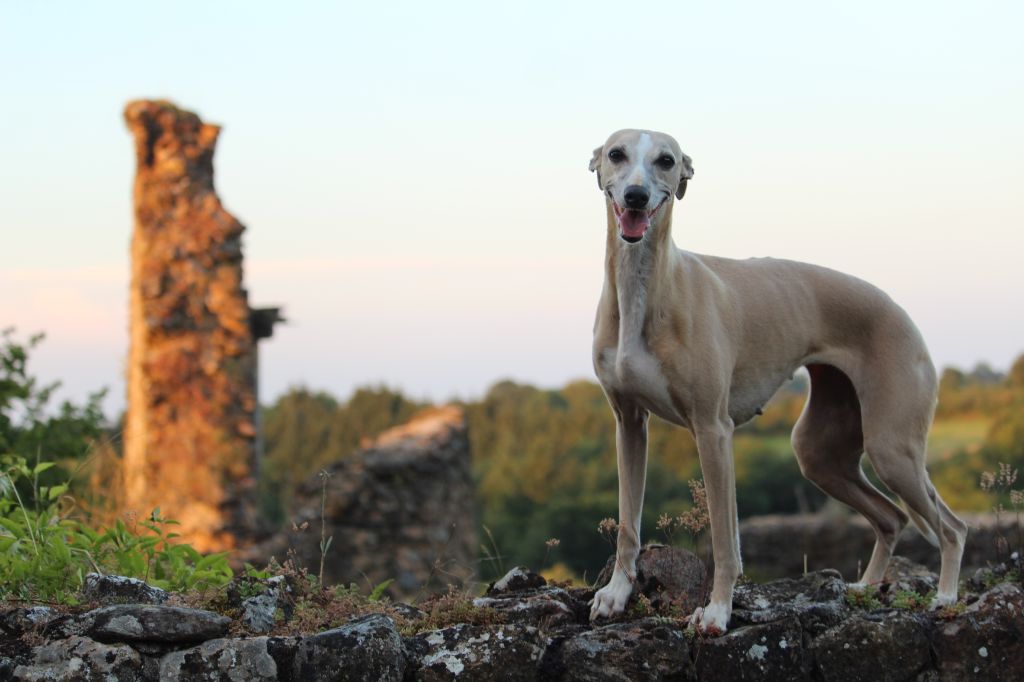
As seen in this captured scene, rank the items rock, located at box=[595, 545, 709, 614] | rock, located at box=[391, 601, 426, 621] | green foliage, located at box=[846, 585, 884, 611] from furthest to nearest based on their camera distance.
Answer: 1. green foliage, located at box=[846, 585, 884, 611]
2. rock, located at box=[595, 545, 709, 614]
3. rock, located at box=[391, 601, 426, 621]

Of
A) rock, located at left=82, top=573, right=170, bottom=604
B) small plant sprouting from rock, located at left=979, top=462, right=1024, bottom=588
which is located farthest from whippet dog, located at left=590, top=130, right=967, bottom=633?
rock, located at left=82, top=573, right=170, bottom=604

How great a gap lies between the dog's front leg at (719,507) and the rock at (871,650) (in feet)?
1.48

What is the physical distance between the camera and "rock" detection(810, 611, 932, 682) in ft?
16.6

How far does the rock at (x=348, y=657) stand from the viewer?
180 inches

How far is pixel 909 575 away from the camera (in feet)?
22.0

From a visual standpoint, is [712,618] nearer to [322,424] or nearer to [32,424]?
[32,424]

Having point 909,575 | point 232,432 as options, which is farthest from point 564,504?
point 909,575

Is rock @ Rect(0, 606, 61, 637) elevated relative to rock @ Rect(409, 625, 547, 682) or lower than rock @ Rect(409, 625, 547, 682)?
elevated

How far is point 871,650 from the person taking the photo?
5094 mm

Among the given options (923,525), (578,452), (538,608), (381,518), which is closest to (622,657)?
(538,608)

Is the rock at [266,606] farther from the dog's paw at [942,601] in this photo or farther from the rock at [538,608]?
the dog's paw at [942,601]

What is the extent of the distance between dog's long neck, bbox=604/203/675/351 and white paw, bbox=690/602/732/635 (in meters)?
1.15

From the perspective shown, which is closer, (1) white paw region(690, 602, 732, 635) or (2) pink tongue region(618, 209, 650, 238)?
(2) pink tongue region(618, 209, 650, 238)

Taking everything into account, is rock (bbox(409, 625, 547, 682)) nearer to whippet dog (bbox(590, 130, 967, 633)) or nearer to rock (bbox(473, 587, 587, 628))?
rock (bbox(473, 587, 587, 628))
